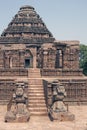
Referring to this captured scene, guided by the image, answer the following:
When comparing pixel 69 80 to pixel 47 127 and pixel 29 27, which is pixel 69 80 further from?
pixel 29 27

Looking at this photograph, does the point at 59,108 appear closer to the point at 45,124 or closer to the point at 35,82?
the point at 45,124

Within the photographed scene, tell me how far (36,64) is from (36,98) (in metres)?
13.0

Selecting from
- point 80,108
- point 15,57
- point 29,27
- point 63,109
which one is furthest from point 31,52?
point 63,109

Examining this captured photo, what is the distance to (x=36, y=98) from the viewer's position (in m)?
14.3

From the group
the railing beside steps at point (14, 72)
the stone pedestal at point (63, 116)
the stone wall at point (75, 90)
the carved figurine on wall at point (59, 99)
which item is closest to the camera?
the stone pedestal at point (63, 116)

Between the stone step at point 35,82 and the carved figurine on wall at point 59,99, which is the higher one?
the stone step at point 35,82

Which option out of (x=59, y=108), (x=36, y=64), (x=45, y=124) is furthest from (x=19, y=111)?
(x=36, y=64)

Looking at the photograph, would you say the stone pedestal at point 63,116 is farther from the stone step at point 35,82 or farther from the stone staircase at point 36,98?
the stone step at point 35,82

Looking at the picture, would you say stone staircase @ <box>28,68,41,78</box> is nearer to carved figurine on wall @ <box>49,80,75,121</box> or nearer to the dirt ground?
carved figurine on wall @ <box>49,80,75,121</box>

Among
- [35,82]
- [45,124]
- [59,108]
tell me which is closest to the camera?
[45,124]

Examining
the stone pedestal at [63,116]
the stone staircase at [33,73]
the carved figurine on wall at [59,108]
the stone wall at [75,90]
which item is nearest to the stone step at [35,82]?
the stone wall at [75,90]

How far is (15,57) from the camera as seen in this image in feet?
71.8

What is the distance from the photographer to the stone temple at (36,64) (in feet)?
49.6

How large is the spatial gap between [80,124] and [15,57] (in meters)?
12.0
